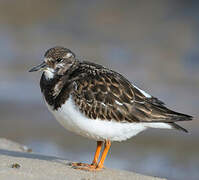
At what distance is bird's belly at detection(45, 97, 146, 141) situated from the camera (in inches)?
226

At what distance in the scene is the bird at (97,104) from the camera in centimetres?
577

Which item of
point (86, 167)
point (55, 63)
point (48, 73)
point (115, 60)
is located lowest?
point (86, 167)

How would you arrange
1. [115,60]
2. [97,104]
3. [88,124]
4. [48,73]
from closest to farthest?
[88,124] < [97,104] < [48,73] < [115,60]

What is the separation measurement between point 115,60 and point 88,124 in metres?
8.25

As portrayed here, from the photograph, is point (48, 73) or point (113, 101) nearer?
point (113, 101)

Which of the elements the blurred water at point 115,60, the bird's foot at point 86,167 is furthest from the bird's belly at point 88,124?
the blurred water at point 115,60

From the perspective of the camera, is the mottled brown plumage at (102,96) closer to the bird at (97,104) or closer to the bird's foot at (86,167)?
the bird at (97,104)

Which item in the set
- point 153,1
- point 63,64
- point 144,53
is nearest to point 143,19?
point 153,1

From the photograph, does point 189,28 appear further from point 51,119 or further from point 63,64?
point 63,64

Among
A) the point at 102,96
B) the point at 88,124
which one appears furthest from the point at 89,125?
the point at 102,96

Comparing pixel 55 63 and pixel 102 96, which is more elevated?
pixel 55 63

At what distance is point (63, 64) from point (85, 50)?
28.3 ft

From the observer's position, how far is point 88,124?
5.74 metres

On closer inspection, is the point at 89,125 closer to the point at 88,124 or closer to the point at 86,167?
the point at 88,124
